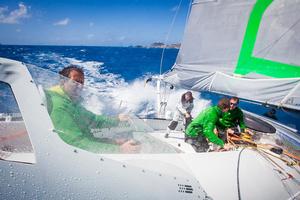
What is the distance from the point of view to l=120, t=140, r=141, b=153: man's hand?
1.93 m

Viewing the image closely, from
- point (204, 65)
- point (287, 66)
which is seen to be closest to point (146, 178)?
point (287, 66)

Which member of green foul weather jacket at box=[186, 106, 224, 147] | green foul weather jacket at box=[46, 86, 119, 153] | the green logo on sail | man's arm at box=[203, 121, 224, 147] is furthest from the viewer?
the green logo on sail

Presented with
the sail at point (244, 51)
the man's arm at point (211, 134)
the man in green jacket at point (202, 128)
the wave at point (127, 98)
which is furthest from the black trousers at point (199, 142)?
the sail at point (244, 51)

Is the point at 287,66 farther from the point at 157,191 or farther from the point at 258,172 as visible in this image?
the point at 157,191

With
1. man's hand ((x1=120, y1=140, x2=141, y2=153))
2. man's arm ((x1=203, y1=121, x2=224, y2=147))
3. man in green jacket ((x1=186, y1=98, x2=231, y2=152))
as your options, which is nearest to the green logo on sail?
man in green jacket ((x1=186, y1=98, x2=231, y2=152))

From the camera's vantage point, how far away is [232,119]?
356 centimetres

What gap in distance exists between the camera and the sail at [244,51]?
3523 mm

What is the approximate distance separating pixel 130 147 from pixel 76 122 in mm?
443

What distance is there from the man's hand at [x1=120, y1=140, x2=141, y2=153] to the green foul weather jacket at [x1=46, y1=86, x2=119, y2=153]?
0.05 meters

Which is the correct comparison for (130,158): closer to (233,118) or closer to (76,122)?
(76,122)

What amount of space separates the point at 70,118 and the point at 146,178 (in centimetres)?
67

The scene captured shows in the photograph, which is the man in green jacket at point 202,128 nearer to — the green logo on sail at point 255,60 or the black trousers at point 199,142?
the black trousers at point 199,142

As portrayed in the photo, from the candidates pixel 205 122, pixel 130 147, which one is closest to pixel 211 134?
pixel 205 122

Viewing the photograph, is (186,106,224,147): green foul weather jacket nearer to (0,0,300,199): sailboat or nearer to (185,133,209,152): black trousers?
(185,133,209,152): black trousers
